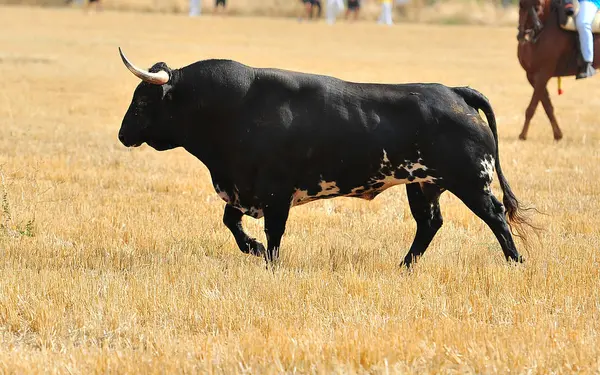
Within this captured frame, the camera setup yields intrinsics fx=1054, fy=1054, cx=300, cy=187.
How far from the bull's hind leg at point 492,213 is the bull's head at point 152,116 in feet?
7.59

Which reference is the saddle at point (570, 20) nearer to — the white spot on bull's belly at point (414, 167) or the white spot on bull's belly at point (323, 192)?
the white spot on bull's belly at point (414, 167)

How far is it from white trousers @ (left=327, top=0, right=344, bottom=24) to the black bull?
2194 inches

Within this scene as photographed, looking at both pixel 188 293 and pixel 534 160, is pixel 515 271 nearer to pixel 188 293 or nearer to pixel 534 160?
pixel 188 293

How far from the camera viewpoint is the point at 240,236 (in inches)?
330

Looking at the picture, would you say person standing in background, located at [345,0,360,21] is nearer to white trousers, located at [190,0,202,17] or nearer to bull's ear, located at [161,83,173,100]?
white trousers, located at [190,0,202,17]

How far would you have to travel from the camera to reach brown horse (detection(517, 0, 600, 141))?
1653cm

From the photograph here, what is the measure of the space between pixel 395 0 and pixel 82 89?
54.5 m

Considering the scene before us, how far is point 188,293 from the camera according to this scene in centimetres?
700

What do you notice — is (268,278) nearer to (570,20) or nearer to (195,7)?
(570,20)

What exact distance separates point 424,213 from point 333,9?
61857 millimetres

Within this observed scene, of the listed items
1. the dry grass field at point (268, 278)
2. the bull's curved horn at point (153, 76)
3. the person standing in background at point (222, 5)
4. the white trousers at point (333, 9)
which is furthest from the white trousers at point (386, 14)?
the bull's curved horn at point (153, 76)

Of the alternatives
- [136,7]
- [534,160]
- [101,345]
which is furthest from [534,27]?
[136,7]

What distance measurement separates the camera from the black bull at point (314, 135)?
25.6 feet

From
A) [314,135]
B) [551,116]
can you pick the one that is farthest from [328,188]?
[551,116]
